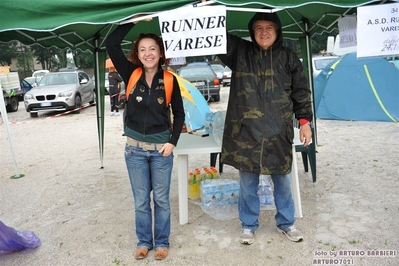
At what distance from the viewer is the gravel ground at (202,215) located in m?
3.07

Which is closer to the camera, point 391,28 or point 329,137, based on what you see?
point 391,28

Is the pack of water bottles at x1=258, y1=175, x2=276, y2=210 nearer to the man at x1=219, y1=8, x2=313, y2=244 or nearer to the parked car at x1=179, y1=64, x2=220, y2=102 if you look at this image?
the man at x1=219, y1=8, x2=313, y2=244

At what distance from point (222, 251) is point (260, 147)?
0.96 metres

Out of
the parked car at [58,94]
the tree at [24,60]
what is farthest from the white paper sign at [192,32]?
the tree at [24,60]

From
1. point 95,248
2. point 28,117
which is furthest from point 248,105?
point 28,117

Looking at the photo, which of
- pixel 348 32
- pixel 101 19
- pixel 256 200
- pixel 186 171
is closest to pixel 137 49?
pixel 101 19

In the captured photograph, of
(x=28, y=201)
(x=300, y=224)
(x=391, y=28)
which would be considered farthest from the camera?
(x=28, y=201)

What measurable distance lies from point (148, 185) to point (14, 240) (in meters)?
1.29

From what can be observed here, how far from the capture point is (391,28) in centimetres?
265

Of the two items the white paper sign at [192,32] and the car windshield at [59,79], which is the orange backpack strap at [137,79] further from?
the car windshield at [59,79]

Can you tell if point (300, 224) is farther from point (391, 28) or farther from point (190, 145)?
point (391, 28)

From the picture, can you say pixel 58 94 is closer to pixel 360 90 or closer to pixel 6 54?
pixel 360 90

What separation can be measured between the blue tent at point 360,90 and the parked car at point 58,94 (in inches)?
324

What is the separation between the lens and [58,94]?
40.5 ft
